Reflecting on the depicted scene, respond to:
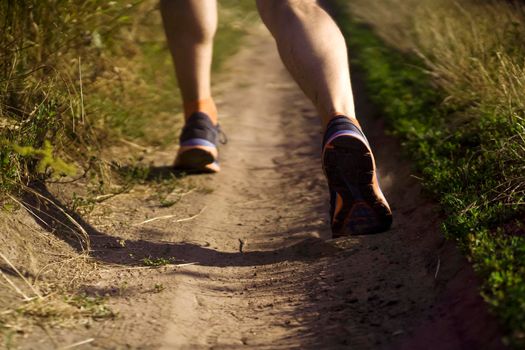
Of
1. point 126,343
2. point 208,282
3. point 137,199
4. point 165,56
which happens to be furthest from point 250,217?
point 165,56

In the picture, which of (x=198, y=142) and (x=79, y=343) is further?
(x=198, y=142)

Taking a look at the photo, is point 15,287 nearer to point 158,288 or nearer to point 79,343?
point 79,343

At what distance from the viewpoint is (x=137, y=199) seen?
12.2 ft

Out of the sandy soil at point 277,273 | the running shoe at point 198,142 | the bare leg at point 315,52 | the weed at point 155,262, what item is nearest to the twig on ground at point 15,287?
the sandy soil at point 277,273

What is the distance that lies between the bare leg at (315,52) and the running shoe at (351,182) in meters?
0.11

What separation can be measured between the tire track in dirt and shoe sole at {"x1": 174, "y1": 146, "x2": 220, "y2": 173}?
86 millimetres

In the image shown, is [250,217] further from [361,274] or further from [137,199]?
[361,274]

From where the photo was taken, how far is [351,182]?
290 centimetres

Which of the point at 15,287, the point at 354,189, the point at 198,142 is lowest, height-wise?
the point at 198,142

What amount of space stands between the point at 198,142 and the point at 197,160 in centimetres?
12

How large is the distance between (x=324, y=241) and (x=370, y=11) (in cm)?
468

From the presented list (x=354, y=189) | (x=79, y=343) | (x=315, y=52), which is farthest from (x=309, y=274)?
(x=79, y=343)

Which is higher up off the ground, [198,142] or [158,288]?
[158,288]

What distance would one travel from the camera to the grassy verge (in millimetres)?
2459
